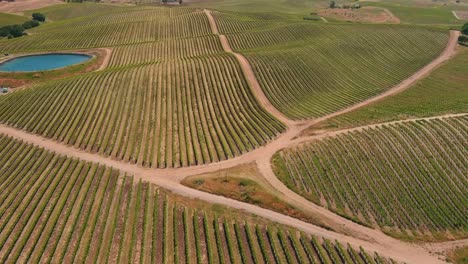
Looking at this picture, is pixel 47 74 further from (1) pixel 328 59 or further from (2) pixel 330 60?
(2) pixel 330 60

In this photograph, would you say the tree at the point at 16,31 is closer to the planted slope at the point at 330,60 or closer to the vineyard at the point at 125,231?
the planted slope at the point at 330,60

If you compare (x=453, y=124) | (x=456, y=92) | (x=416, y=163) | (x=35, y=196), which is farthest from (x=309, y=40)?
(x=35, y=196)

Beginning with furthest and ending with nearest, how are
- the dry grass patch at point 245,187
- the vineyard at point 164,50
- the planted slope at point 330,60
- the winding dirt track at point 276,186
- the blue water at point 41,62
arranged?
the vineyard at point 164,50
the blue water at point 41,62
the planted slope at point 330,60
the dry grass patch at point 245,187
the winding dirt track at point 276,186

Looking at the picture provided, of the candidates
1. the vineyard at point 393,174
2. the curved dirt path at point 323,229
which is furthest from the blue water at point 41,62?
the vineyard at point 393,174

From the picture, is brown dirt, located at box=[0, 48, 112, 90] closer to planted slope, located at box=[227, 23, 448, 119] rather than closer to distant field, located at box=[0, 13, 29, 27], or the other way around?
planted slope, located at box=[227, 23, 448, 119]

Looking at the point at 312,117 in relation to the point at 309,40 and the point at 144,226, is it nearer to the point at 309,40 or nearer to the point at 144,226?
the point at 144,226

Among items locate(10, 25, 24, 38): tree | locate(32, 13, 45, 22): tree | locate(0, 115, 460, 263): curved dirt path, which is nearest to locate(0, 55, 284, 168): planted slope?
locate(0, 115, 460, 263): curved dirt path

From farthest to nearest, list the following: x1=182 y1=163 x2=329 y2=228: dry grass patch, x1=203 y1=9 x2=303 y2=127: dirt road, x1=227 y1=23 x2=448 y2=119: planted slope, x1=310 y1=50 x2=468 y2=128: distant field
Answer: x1=227 y1=23 x2=448 y2=119: planted slope → x1=203 y1=9 x2=303 y2=127: dirt road → x1=310 y1=50 x2=468 y2=128: distant field → x1=182 y1=163 x2=329 y2=228: dry grass patch
